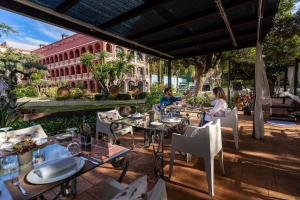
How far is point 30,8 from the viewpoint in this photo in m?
2.38

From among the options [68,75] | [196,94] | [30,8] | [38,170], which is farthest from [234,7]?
[68,75]

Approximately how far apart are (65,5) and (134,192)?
246 centimetres

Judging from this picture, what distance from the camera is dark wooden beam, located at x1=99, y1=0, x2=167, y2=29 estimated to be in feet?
7.84

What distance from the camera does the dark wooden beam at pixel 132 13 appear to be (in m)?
2.39

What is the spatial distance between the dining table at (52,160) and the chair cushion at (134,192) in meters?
0.54

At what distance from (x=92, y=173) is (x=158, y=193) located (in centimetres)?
221

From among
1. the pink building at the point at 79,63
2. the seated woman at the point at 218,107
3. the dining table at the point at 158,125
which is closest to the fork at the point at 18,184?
the dining table at the point at 158,125

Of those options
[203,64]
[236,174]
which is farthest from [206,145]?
[203,64]

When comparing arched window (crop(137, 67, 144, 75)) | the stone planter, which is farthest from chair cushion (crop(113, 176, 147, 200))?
arched window (crop(137, 67, 144, 75))

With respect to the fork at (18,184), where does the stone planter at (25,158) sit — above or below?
above

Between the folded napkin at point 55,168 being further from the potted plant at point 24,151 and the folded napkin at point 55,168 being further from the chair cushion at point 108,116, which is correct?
the chair cushion at point 108,116

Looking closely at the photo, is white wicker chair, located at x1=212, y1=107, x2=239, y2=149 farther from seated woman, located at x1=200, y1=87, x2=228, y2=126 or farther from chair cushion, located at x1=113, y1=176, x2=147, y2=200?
chair cushion, located at x1=113, y1=176, x2=147, y2=200

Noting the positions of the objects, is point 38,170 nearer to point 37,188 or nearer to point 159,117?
point 37,188

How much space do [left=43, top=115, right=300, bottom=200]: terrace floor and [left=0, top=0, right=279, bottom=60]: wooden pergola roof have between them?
2.41 meters
